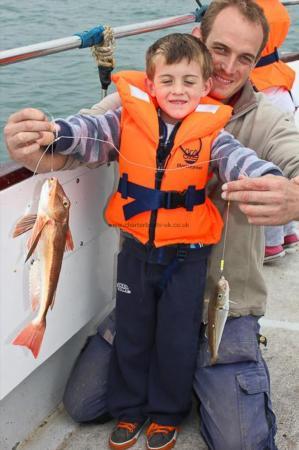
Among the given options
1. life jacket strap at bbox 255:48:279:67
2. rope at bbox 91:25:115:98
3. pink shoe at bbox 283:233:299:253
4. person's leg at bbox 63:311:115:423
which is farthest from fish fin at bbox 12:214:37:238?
pink shoe at bbox 283:233:299:253

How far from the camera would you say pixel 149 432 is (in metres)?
3.21

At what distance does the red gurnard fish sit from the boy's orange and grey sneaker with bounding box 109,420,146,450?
0.80 meters

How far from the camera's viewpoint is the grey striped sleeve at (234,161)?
8.48 ft

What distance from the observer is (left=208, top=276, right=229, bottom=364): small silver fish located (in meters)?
2.73

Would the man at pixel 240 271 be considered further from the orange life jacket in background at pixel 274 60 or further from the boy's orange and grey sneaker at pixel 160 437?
the orange life jacket in background at pixel 274 60

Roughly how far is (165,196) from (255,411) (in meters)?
1.04

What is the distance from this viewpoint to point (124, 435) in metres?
3.20

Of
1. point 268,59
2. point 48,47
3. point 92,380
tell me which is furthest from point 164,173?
point 268,59

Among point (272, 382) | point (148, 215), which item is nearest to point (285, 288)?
point (272, 382)

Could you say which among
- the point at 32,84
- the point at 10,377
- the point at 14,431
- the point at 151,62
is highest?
the point at 151,62

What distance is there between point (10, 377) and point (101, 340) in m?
0.65

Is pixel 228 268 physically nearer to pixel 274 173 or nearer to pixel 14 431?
pixel 274 173

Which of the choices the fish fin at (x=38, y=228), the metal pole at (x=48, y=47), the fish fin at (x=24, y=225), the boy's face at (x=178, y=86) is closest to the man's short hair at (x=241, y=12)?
the boy's face at (x=178, y=86)

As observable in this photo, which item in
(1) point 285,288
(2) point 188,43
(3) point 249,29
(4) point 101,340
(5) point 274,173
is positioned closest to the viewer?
(5) point 274,173
